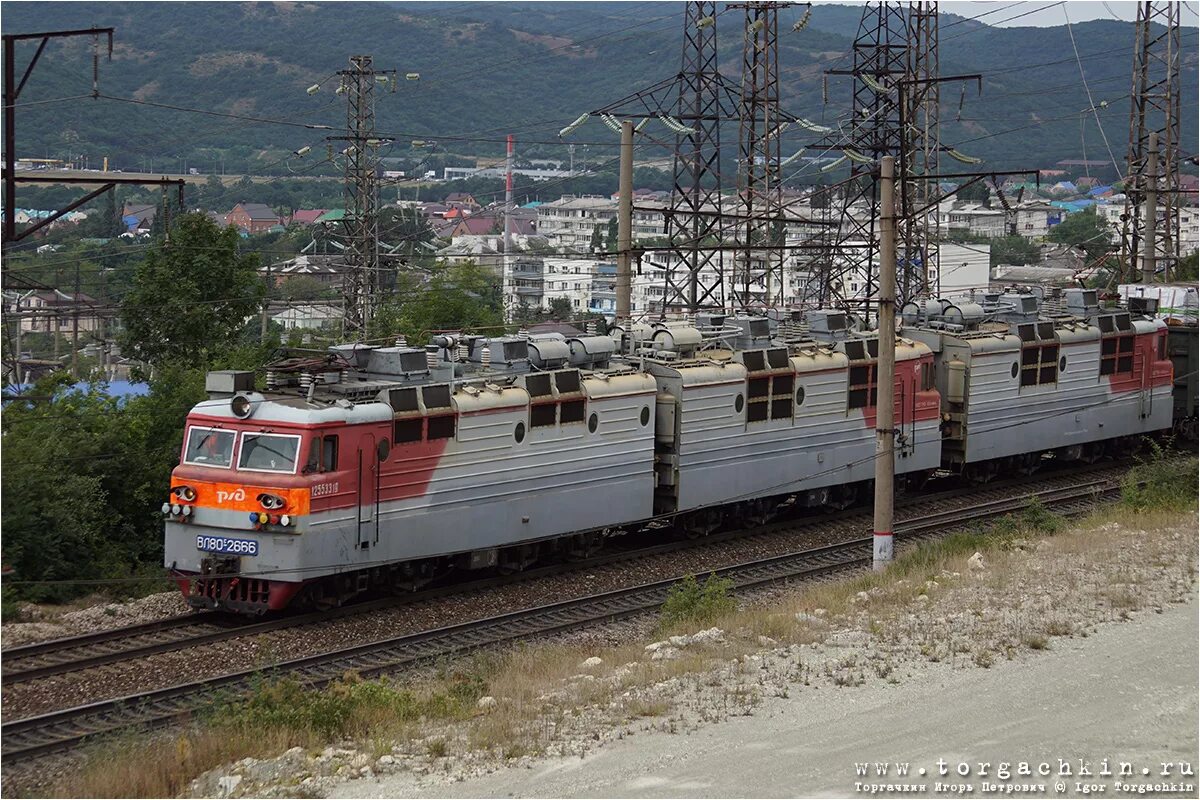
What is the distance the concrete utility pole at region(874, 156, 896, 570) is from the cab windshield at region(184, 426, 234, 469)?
33.7 feet

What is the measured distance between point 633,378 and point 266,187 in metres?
178

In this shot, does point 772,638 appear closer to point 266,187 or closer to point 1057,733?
point 1057,733

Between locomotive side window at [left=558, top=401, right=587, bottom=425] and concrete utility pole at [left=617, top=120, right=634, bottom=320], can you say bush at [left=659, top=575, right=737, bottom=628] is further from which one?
concrete utility pole at [left=617, top=120, right=634, bottom=320]

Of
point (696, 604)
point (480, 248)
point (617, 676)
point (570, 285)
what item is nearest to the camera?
point (617, 676)

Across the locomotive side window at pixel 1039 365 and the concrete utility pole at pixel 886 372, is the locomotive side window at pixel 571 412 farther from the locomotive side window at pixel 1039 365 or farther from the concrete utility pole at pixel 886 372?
the locomotive side window at pixel 1039 365

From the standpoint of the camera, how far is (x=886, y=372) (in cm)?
2558

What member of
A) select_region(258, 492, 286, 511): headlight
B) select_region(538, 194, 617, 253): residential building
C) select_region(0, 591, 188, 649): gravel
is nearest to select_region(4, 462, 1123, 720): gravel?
select_region(0, 591, 188, 649): gravel

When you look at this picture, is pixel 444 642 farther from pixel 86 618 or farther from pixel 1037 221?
pixel 1037 221

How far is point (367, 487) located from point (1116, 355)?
22.1 metres

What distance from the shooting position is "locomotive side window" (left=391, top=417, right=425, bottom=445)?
77.2 ft

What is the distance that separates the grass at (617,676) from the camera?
16.1 metres

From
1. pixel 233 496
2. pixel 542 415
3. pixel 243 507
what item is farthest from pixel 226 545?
pixel 542 415

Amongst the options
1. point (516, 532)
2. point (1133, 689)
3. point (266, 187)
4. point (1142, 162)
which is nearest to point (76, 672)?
point (516, 532)

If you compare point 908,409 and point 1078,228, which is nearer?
point 908,409
